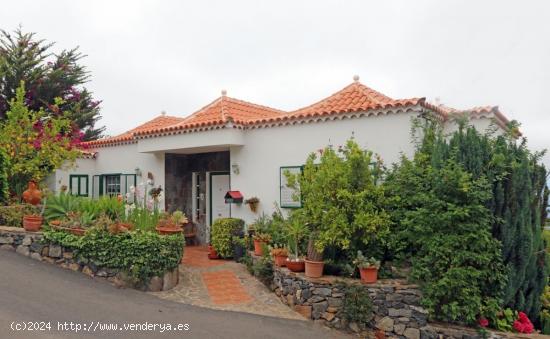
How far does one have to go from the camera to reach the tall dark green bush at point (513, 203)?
6555 mm

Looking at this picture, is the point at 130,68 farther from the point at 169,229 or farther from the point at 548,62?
the point at 548,62

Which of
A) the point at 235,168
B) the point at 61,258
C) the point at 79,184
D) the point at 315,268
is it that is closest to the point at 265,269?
the point at 315,268

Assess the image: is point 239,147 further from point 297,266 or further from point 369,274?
point 369,274

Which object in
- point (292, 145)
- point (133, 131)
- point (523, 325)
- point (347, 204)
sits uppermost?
point (133, 131)

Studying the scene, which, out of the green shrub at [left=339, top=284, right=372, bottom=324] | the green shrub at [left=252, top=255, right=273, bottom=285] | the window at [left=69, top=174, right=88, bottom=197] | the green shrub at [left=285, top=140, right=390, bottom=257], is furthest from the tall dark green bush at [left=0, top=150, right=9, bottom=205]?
the green shrub at [left=339, top=284, right=372, bottom=324]

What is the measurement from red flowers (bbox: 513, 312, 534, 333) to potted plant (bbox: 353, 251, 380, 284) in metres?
2.29

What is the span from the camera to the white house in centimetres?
877

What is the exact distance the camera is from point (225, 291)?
8195 mm

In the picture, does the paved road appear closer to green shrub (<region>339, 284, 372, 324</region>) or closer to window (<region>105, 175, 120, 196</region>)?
green shrub (<region>339, 284, 372, 324</region>)

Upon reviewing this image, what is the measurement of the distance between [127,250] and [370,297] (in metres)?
4.78

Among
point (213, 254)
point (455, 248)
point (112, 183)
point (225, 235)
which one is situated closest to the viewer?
point (455, 248)

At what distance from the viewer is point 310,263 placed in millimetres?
7246

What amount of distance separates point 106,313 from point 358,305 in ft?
13.6

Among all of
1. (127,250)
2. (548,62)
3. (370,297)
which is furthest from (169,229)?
(548,62)
